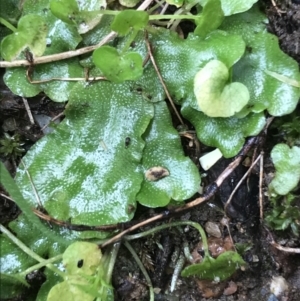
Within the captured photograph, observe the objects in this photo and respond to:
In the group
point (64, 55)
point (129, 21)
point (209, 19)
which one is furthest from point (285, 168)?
point (64, 55)

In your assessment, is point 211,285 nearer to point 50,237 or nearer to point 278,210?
point 278,210

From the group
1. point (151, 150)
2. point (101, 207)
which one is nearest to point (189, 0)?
point (151, 150)

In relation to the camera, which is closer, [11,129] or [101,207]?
[101,207]

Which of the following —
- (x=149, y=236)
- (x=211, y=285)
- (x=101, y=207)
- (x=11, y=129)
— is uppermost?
(x=11, y=129)

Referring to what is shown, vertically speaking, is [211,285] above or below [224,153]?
below

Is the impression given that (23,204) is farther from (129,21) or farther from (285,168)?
(285,168)

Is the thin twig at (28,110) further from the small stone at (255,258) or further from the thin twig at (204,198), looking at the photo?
the small stone at (255,258)

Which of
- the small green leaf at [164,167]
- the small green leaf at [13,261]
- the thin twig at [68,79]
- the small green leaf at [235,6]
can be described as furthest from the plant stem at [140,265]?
the small green leaf at [235,6]
